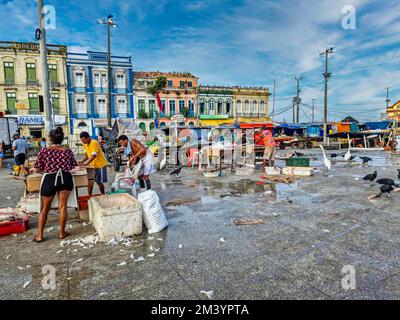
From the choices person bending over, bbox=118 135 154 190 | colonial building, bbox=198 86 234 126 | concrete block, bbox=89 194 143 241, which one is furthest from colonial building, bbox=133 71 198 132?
concrete block, bbox=89 194 143 241

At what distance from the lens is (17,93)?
100 feet

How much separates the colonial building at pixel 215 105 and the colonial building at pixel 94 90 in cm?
1098

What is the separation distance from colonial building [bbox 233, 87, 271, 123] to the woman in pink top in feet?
131

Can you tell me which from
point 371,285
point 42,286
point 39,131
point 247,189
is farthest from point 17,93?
point 371,285

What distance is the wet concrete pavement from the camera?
2750mm

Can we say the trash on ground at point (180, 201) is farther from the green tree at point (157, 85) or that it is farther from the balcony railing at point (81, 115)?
the green tree at point (157, 85)

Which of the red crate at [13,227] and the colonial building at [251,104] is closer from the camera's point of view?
the red crate at [13,227]

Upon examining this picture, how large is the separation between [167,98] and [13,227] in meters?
36.5

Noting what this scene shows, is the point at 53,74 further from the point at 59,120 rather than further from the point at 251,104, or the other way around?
the point at 251,104

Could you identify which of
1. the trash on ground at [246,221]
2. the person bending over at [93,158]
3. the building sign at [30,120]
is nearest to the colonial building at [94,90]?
the building sign at [30,120]

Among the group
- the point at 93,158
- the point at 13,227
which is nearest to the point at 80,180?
the point at 93,158

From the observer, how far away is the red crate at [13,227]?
172 inches

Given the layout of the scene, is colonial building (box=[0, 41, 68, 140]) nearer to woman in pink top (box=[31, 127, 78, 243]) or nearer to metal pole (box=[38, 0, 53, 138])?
metal pole (box=[38, 0, 53, 138])

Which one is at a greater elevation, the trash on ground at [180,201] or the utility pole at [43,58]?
the utility pole at [43,58]
